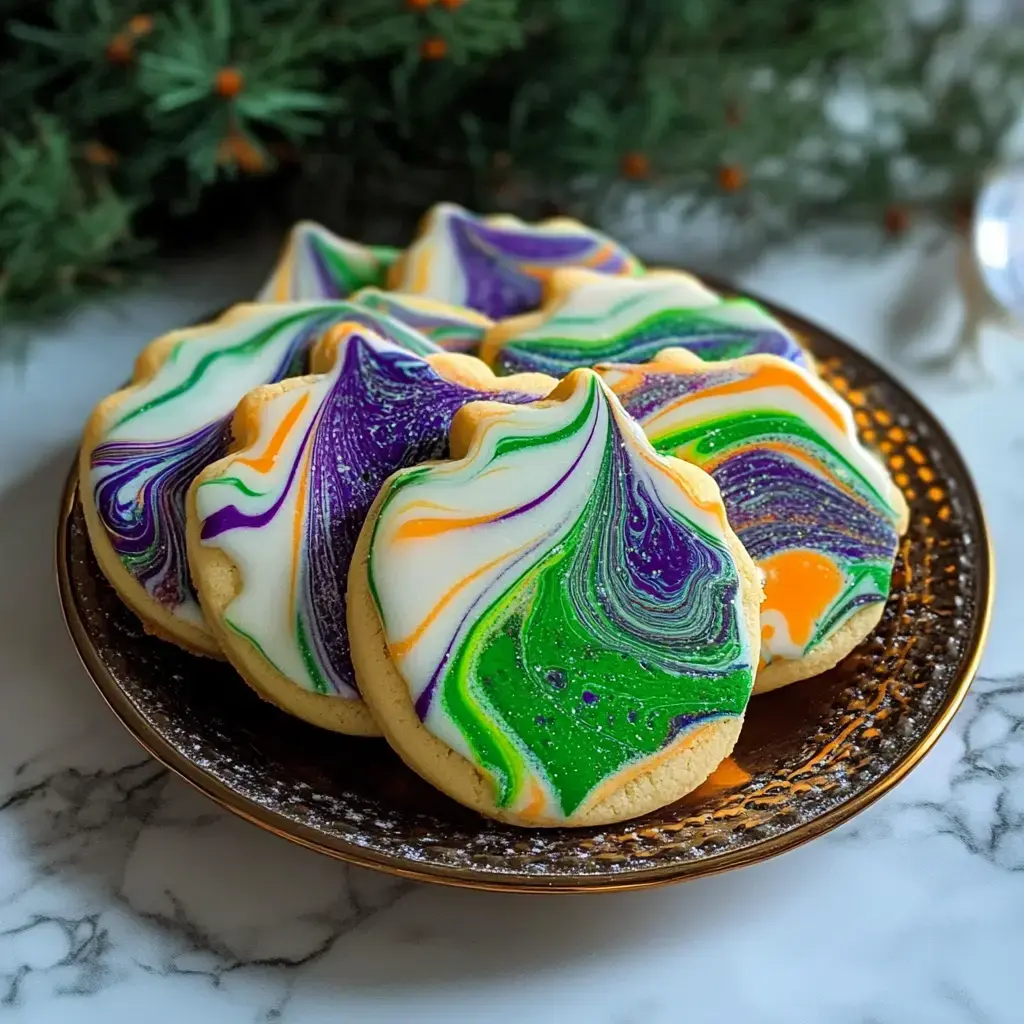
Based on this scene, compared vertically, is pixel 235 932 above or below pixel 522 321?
below

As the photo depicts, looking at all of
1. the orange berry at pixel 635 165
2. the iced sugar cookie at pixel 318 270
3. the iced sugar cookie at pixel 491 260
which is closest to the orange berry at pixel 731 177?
the orange berry at pixel 635 165

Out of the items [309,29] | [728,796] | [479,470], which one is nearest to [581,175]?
[309,29]

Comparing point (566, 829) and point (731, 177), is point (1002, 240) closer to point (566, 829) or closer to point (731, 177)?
point (731, 177)

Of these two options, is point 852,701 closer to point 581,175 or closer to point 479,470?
point 479,470

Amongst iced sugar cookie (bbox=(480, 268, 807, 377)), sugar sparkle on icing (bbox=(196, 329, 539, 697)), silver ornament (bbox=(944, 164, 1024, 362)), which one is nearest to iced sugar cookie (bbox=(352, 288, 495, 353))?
iced sugar cookie (bbox=(480, 268, 807, 377))

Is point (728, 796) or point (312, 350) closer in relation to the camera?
point (728, 796)

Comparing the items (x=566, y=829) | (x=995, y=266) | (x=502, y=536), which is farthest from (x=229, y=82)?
(x=995, y=266)

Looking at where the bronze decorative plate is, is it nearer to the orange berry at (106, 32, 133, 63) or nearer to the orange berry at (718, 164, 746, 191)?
the orange berry at (106, 32, 133, 63)
